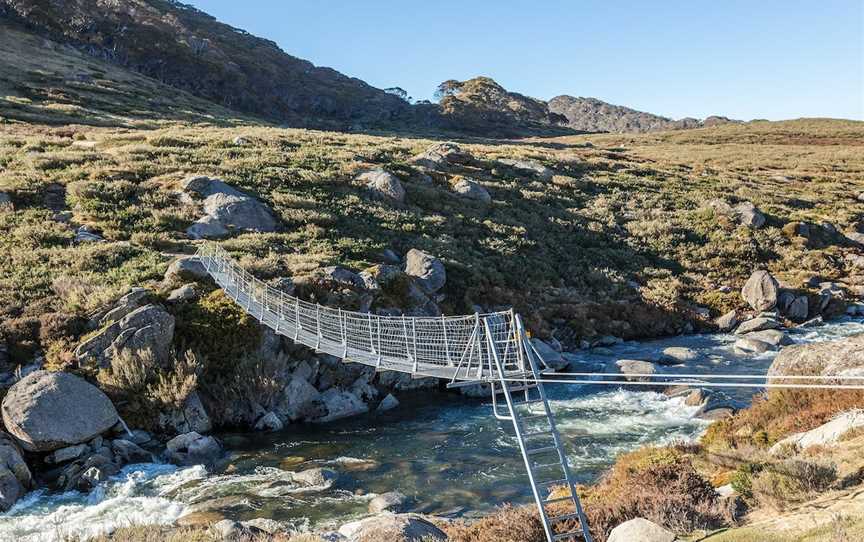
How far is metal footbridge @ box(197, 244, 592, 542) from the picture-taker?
20.5 ft

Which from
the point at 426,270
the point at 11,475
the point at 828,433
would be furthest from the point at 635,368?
the point at 11,475

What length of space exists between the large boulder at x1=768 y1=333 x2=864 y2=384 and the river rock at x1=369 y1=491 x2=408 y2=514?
6.45 meters

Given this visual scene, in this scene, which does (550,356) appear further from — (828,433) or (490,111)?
(490,111)

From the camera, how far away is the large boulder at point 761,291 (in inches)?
893

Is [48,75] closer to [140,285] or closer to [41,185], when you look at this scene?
[41,185]

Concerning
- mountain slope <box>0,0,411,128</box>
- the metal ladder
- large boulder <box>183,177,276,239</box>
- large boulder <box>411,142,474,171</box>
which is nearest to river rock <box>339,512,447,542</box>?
the metal ladder

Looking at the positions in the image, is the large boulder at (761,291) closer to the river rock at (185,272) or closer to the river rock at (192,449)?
the river rock at (185,272)

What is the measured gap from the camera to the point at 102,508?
938 centimetres

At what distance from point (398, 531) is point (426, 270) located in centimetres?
1365

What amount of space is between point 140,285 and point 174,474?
256 inches

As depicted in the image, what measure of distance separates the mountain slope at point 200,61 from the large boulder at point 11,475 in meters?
78.9

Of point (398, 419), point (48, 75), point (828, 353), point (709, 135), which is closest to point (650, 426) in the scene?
point (828, 353)

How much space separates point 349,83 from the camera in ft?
442

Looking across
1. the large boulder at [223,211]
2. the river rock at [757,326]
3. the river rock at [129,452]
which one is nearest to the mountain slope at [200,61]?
the large boulder at [223,211]
